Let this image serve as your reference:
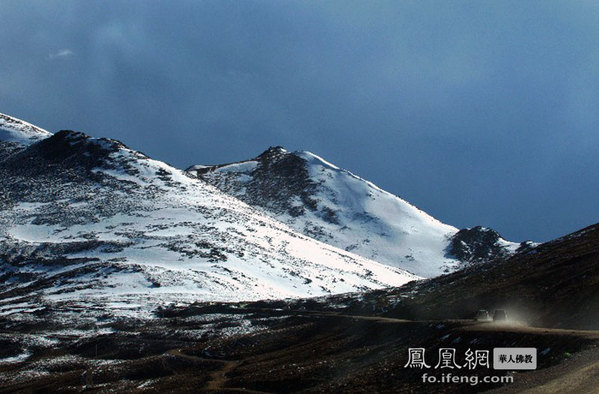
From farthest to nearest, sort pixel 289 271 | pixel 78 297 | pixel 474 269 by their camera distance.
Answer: pixel 289 271, pixel 78 297, pixel 474 269

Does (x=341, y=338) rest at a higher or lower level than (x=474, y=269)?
lower

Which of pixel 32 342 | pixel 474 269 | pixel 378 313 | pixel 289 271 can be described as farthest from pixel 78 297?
pixel 474 269

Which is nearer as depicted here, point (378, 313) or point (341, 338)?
point (341, 338)

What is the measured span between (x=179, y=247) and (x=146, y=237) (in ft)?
48.2

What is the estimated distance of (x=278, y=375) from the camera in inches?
2116

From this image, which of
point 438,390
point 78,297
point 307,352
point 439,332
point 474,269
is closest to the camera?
point 438,390

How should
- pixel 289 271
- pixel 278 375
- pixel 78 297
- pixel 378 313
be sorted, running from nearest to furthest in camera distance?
pixel 278 375 < pixel 378 313 < pixel 78 297 < pixel 289 271

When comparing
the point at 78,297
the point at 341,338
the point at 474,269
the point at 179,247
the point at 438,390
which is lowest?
the point at 438,390

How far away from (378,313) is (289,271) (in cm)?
8001

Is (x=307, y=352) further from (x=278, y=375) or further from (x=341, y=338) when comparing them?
(x=278, y=375)

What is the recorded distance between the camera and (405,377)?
41.6 meters

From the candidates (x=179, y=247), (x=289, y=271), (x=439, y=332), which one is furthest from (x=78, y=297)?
(x=439, y=332)

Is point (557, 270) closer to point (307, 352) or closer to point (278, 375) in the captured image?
point (307, 352)

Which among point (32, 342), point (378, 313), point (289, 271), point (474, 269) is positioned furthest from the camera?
point (289, 271)
